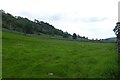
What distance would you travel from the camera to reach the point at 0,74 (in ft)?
140

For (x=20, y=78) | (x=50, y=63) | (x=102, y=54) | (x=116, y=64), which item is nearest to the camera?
(x=20, y=78)

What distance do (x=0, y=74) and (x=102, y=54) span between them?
21982 millimetres

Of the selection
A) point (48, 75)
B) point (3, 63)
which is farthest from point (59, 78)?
point (3, 63)

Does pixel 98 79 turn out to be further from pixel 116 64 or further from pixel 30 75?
pixel 30 75

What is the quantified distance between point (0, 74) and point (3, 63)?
7562mm

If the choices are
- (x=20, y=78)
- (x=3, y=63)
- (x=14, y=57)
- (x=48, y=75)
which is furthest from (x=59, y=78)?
(x=14, y=57)

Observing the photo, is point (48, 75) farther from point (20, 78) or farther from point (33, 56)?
point (33, 56)

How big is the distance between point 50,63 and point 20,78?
32.7ft

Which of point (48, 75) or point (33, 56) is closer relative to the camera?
point (48, 75)

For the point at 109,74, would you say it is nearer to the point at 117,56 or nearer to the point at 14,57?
the point at 117,56

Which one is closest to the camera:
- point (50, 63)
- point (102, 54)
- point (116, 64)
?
point (116, 64)

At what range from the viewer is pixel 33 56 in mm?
56094

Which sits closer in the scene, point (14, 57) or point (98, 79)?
point (98, 79)

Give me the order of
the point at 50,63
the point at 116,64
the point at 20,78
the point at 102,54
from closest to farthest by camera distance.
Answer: the point at 20,78, the point at 116,64, the point at 50,63, the point at 102,54
